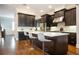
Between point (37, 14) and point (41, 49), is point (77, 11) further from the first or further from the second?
point (41, 49)

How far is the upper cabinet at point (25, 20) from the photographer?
2.80m

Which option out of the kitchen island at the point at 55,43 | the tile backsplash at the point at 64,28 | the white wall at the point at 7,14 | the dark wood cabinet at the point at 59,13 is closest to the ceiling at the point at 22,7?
the white wall at the point at 7,14

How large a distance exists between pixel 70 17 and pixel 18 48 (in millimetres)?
1448

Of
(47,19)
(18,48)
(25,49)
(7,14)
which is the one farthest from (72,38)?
(7,14)

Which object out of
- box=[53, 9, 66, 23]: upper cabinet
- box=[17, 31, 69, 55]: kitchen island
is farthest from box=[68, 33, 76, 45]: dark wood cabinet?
box=[53, 9, 66, 23]: upper cabinet

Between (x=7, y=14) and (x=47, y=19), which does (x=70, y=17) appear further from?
(x=7, y=14)

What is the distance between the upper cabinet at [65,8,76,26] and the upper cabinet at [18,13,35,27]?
2.67ft

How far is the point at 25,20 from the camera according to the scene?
284 centimetres

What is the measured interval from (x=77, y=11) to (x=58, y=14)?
0.44 meters

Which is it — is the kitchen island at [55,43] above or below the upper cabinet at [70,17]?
below

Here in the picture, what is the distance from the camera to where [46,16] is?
2801 mm

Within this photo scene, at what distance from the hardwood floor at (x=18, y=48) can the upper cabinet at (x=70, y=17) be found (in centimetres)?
56

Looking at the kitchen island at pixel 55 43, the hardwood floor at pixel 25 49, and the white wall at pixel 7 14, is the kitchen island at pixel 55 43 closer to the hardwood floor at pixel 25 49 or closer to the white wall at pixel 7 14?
the hardwood floor at pixel 25 49

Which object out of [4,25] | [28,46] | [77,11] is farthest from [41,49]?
[77,11]
